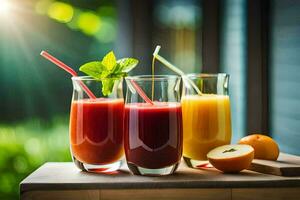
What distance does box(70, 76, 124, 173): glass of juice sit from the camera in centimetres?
136

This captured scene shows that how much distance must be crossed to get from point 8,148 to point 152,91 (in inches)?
42.3

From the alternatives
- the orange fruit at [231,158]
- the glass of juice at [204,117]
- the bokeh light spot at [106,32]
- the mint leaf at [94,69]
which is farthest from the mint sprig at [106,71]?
the bokeh light spot at [106,32]

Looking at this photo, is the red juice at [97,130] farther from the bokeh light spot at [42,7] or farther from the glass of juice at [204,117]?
the bokeh light spot at [42,7]

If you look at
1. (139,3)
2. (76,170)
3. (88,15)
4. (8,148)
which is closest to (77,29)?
(88,15)

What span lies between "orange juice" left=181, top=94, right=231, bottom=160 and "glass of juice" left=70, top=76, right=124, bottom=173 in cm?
19

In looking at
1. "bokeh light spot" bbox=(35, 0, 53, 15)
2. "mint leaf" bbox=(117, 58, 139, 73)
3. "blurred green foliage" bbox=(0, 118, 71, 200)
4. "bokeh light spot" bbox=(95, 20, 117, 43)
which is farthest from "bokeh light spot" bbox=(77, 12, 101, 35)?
"mint leaf" bbox=(117, 58, 139, 73)

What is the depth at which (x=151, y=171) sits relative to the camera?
1340 mm

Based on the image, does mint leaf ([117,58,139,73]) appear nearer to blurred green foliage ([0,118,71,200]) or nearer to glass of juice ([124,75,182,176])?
glass of juice ([124,75,182,176])

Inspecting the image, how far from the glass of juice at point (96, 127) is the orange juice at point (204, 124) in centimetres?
19

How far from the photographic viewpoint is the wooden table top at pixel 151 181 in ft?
4.19

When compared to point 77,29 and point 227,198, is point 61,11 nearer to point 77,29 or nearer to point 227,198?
point 77,29

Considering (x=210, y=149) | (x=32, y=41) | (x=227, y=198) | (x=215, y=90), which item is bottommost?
(x=227, y=198)

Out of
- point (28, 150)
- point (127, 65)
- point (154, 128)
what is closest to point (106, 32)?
point (28, 150)

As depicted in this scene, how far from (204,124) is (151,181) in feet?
0.78
